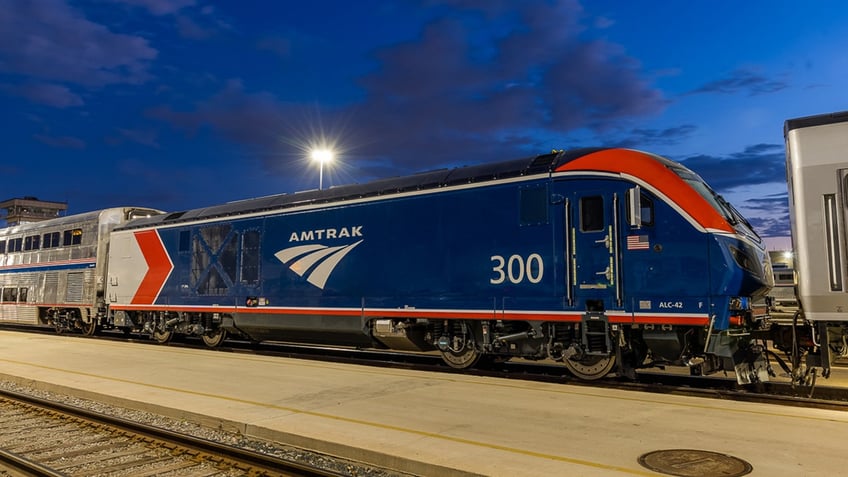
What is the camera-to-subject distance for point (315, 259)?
15.1 meters

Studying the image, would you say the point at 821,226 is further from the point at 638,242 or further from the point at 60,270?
the point at 60,270

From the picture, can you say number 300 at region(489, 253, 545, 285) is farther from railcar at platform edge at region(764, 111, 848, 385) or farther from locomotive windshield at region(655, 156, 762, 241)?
railcar at platform edge at region(764, 111, 848, 385)

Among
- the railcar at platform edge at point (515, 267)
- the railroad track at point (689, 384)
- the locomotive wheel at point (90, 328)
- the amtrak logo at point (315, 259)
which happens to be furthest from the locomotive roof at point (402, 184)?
the locomotive wheel at point (90, 328)

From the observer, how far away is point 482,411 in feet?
28.3

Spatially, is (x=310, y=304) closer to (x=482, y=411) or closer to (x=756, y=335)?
(x=482, y=411)

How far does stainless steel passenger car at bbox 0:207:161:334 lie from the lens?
73.4ft

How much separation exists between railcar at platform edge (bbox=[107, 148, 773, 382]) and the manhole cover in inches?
140

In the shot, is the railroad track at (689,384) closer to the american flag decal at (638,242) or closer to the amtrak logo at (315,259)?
the amtrak logo at (315,259)

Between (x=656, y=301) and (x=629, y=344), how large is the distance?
958 mm

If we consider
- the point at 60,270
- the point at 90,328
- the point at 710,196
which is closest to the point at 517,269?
the point at 710,196

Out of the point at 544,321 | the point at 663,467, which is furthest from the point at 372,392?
the point at 663,467

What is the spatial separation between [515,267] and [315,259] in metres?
5.77

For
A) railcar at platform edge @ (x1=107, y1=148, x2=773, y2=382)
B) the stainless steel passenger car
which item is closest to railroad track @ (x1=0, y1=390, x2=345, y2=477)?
railcar at platform edge @ (x1=107, y1=148, x2=773, y2=382)

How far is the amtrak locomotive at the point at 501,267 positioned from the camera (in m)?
9.84
